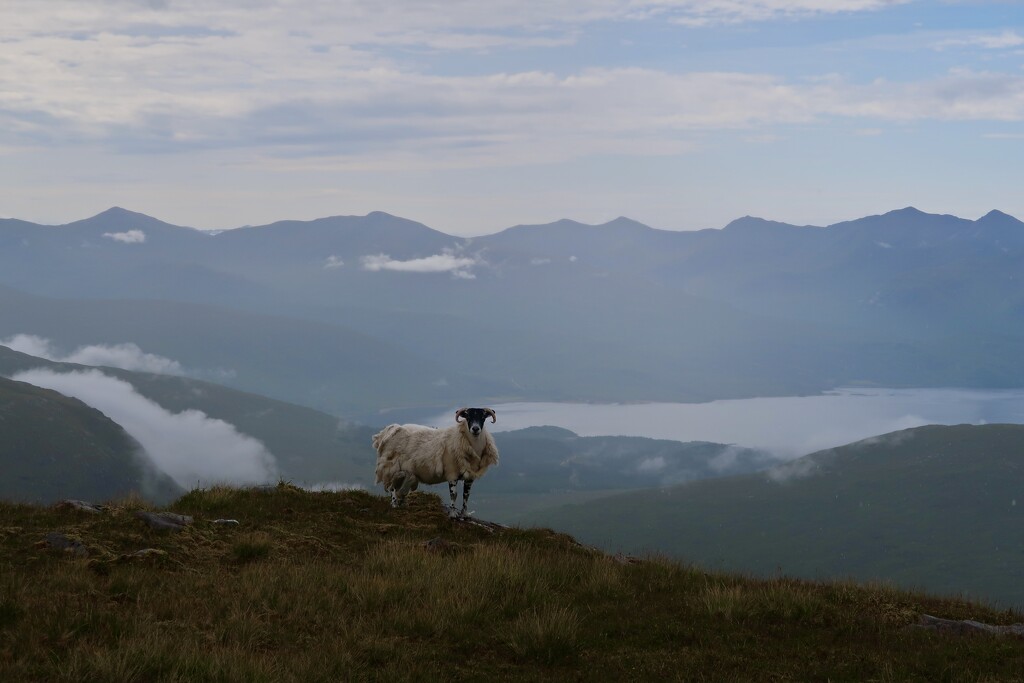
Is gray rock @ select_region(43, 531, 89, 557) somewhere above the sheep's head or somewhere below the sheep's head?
below

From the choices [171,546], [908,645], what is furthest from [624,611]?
[171,546]

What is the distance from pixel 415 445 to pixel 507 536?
4.96 meters

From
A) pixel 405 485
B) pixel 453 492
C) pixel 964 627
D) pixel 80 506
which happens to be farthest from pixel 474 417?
pixel 964 627

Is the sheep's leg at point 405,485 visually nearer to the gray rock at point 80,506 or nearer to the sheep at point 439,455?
the sheep at point 439,455

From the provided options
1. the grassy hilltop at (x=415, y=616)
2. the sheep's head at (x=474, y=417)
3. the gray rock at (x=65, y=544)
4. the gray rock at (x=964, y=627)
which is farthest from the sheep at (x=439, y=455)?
the gray rock at (x=964, y=627)

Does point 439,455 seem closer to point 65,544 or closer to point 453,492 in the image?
point 453,492

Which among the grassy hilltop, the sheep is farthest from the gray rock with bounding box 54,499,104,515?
the sheep

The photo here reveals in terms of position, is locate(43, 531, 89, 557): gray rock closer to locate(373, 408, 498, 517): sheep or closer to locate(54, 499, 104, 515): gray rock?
locate(54, 499, 104, 515): gray rock

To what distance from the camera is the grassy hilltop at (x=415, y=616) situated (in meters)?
9.37

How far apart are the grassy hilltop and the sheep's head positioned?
14.7ft

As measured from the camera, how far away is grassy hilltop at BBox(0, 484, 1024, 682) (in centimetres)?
937

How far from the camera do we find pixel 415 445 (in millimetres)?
21672

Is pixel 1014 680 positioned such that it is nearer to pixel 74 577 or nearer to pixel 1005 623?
pixel 1005 623

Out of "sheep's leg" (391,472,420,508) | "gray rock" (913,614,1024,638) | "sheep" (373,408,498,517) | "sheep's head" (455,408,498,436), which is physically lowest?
"gray rock" (913,614,1024,638)
